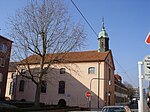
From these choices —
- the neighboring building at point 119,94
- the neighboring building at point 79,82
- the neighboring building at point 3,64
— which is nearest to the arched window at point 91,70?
the neighboring building at point 79,82

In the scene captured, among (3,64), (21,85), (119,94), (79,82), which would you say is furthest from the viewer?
(119,94)

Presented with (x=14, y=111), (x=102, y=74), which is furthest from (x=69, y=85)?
(x=14, y=111)

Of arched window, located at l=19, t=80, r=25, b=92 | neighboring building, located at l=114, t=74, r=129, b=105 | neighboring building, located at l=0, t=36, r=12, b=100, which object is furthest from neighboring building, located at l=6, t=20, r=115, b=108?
neighboring building, located at l=114, t=74, r=129, b=105

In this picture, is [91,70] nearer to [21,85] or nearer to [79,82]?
[79,82]

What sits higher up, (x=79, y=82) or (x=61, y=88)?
(x=79, y=82)

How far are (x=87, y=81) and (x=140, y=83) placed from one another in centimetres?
4263

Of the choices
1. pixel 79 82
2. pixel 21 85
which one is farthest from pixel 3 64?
pixel 79 82

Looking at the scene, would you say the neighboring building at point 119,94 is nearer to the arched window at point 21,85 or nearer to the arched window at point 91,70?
the arched window at point 91,70

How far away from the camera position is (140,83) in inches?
209

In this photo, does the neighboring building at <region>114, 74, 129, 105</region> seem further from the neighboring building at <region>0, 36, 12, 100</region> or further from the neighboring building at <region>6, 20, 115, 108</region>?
the neighboring building at <region>0, 36, 12, 100</region>

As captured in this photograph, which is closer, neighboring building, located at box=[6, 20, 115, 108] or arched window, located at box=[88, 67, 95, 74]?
neighboring building, located at box=[6, 20, 115, 108]

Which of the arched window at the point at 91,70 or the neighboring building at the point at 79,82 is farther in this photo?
the arched window at the point at 91,70

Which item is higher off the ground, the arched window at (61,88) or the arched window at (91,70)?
the arched window at (91,70)

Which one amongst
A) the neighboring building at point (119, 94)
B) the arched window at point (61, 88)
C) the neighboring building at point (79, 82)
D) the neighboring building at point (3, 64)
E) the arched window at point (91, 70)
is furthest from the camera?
the neighboring building at point (119, 94)
